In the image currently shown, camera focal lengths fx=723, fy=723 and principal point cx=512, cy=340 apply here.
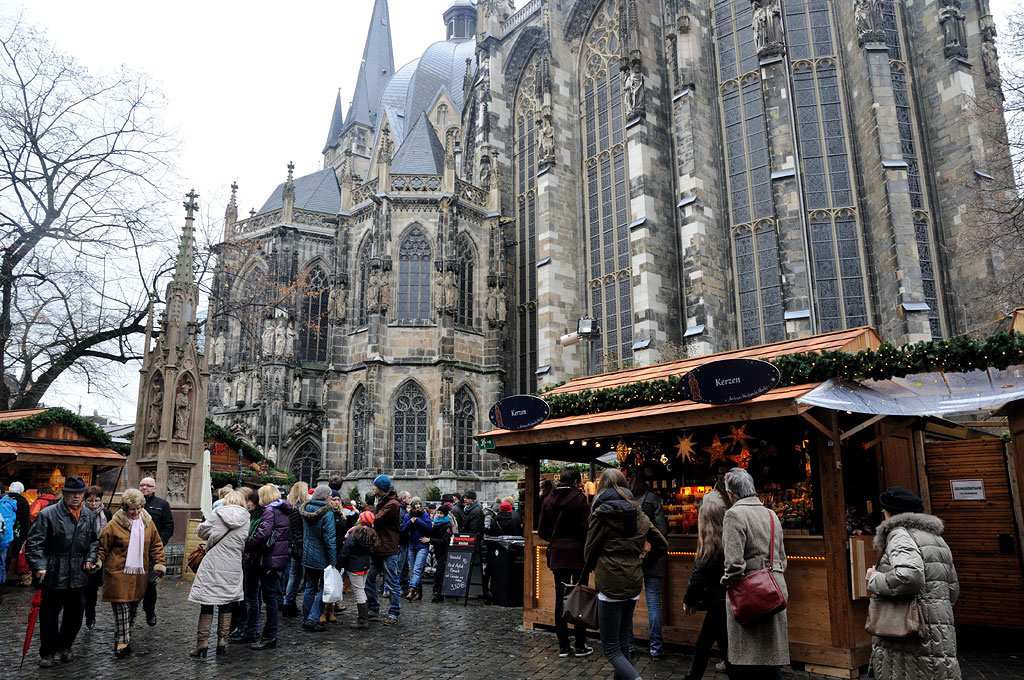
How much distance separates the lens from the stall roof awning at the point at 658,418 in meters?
6.84

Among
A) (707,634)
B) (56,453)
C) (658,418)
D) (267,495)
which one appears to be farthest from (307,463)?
(707,634)

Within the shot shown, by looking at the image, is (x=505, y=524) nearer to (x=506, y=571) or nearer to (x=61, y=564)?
(x=506, y=571)

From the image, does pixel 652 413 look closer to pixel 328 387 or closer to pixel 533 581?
pixel 533 581

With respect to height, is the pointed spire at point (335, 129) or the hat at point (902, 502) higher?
the pointed spire at point (335, 129)

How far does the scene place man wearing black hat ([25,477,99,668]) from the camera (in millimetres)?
6730

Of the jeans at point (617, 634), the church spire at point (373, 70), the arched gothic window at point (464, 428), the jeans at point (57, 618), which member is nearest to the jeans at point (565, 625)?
the jeans at point (617, 634)

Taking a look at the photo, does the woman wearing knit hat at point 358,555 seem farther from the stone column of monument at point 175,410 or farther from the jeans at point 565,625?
the stone column of monument at point 175,410

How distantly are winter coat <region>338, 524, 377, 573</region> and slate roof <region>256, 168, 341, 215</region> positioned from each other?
2702cm

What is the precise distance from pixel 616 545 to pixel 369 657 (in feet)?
10.3

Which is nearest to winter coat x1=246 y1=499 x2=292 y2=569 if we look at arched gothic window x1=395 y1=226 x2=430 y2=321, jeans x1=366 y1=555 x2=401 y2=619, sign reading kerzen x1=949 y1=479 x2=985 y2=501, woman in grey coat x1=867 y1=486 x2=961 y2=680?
jeans x1=366 y1=555 x2=401 y2=619

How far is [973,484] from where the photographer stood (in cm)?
898

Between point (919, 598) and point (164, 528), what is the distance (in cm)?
789

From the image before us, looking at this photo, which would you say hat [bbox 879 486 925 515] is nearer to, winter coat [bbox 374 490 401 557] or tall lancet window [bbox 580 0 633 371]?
winter coat [bbox 374 490 401 557]

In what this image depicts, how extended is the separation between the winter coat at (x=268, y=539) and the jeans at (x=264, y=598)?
10 centimetres
